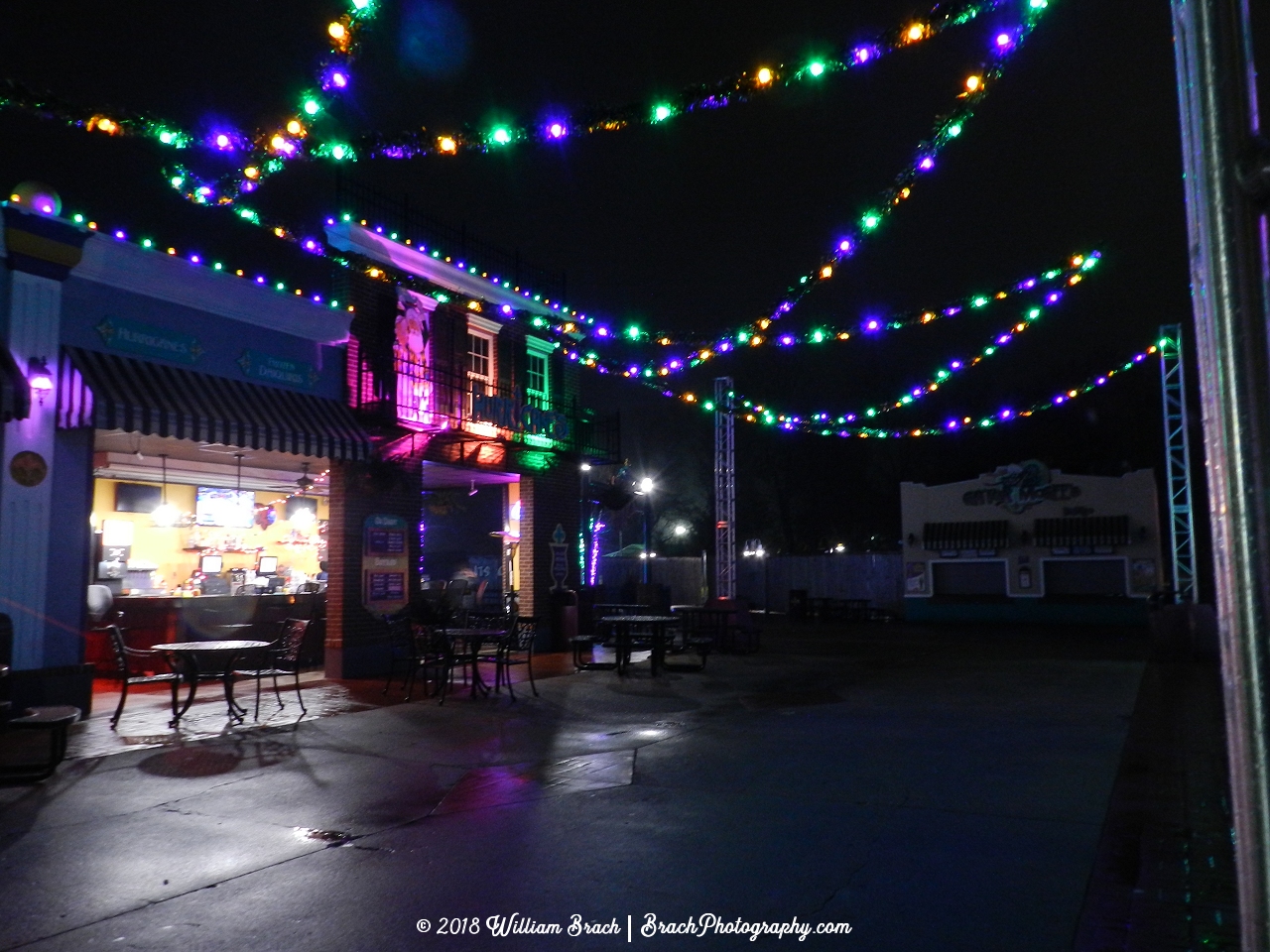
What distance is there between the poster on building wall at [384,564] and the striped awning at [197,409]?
1327 mm

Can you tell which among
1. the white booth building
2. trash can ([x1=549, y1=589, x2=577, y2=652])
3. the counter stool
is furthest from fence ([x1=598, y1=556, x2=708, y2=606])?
the counter stool

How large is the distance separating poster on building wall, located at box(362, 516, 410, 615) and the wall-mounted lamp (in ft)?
15.8

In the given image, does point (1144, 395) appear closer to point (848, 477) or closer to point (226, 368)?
point (848, 477)

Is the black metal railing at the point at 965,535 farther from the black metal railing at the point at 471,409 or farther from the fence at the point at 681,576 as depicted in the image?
the black metal railing at the point at 471,409

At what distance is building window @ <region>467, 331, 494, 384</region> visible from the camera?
54.7 ft

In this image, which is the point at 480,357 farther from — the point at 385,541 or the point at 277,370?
the point at 277,370

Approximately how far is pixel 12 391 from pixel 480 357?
8.52 metres

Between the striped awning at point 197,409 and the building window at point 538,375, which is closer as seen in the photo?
the striped awning at point 197,409

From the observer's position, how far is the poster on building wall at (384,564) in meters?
13.9

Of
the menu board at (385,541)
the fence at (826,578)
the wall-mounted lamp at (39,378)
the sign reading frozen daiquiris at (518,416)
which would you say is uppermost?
the sign reading frozen daiquiris at (518,416)

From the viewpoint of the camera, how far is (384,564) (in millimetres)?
14227

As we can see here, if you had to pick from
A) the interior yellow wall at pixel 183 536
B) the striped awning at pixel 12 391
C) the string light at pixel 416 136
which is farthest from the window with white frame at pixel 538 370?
the striped awning at pixel 12 391

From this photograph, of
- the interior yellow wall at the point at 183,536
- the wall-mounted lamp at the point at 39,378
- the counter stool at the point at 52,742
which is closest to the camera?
the counter stool at the point at 52,742

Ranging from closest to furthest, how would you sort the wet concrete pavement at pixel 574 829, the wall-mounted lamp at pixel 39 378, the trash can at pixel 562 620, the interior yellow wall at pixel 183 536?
the wet concrete pavement at pixel 574 829 → the wall-mounted lamp at pixel 39 378 → the interior yellow wall at pixel 183 536 → the trash can at pixel 562 620
